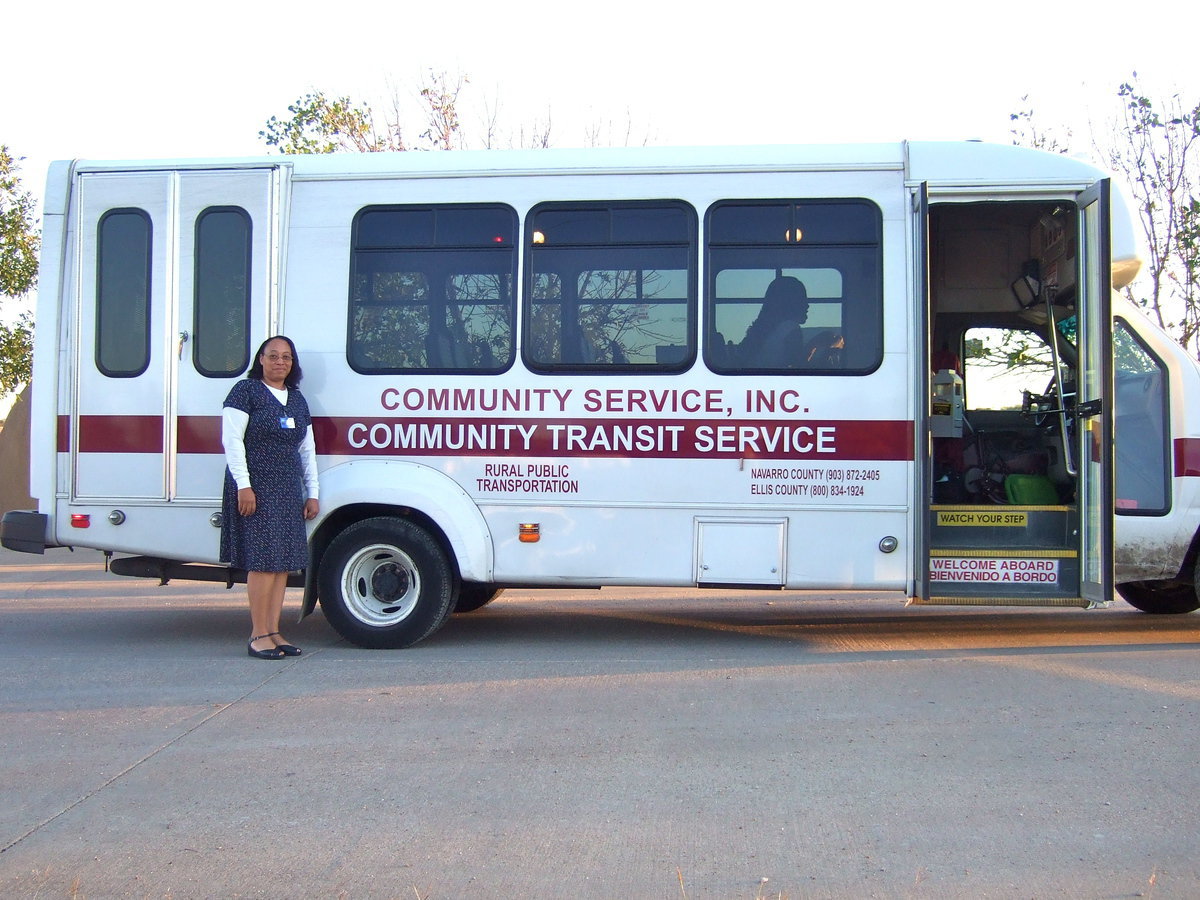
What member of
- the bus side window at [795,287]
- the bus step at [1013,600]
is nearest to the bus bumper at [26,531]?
the bus side window at [795,287]

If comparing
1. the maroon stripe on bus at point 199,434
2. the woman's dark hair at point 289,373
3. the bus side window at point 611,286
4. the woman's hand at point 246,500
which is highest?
the bus side window at point 611,286

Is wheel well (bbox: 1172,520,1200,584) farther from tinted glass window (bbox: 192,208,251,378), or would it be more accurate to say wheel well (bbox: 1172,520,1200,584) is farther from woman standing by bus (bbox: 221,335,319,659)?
tinted glass window (bbox: 192,208,251,378)

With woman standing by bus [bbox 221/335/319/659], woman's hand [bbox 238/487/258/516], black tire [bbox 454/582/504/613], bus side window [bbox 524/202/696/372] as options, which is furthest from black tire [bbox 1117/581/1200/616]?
woman's hand [bbox 238/487/258/516]

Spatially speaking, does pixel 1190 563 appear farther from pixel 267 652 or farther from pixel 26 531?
pixel 26 531

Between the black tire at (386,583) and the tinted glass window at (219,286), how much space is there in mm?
1439

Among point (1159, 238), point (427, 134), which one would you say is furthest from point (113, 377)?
point (1159, 238)

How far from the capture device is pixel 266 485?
21.9ft

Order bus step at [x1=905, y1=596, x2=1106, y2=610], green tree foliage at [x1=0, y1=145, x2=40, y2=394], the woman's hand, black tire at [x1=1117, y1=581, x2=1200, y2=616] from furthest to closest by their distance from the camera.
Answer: green tree foliage at [x1=0, y1=145, x2=40, y2=394]
black tire at [x1=1117, y1=581, x2=1200, y2=616]
bus step at [x1=905, y1=596, x2=1106, y2=610]
the woman's hand

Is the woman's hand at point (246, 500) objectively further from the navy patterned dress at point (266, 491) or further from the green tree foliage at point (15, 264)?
the green tree foliage at point (15, 264)

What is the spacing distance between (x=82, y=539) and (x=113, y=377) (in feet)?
3.46

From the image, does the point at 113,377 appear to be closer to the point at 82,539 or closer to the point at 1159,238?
the point at 82,539

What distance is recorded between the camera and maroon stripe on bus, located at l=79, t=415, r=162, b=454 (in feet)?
23.3

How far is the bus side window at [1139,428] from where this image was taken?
7031 mm

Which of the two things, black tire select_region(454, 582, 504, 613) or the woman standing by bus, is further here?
black tire select_region(454, 582, 504, 613)
